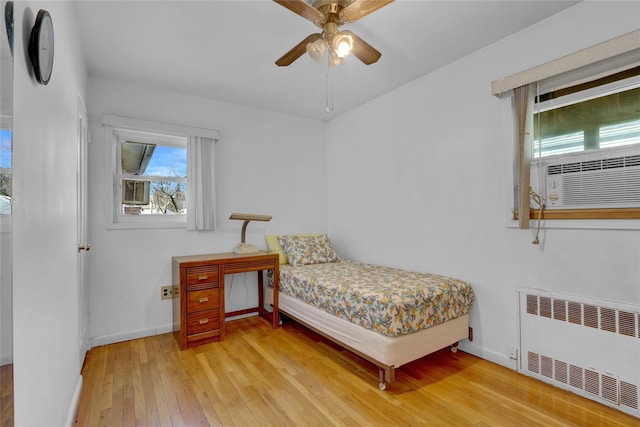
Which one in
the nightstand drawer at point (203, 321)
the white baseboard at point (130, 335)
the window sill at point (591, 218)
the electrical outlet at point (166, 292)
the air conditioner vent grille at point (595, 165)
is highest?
the air conditioner vent grille at point (595, 165)

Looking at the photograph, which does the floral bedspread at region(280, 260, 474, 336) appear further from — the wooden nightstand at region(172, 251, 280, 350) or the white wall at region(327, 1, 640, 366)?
the wooden nightstand at region(172, 251, 280, 350)

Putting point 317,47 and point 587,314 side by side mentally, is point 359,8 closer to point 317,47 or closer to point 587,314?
point 317,47

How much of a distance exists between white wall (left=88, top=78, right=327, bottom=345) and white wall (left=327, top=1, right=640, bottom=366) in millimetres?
784

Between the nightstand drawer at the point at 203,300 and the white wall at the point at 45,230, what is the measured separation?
89 centimetres

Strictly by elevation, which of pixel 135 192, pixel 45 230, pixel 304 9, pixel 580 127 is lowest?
pixel 45 230

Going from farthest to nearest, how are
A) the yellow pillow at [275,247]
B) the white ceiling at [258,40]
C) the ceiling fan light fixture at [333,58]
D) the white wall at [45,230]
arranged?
the yellow pillow at [275,247] → the white ceiling at [258,40] → the ceiling fan light fixture at [333,58] → the white wall at [45,230]

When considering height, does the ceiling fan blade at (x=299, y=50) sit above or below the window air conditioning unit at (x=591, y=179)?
above

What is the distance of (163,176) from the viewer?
3.19 m

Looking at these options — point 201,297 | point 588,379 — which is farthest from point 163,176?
point 588,379

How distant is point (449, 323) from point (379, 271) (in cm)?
82

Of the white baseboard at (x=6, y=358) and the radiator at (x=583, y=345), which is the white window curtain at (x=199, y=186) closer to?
the white baseboard at (x=6, y=358)

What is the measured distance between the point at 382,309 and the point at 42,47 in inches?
82.5

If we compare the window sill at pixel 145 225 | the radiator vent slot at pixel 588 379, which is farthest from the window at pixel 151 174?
the radiator vent slot at pixel 588 379

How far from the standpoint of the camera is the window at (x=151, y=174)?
3023mm
